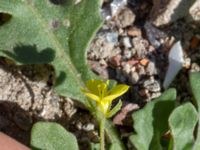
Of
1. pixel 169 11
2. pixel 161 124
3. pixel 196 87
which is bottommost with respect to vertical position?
pixel 161 124

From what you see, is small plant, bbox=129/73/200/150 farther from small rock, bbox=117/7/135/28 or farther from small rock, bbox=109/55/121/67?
small rock, bbox=117/7/135/28

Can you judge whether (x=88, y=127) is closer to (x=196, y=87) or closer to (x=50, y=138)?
(x=50, y=138)

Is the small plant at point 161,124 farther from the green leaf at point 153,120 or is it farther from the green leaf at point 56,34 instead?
the green leaf at point 56,34

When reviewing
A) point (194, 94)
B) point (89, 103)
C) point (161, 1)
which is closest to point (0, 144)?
point (89, 103)

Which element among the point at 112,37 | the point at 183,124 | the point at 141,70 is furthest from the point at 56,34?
the point at 183,124

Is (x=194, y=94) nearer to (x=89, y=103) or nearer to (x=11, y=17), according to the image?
(x=89, y=103)

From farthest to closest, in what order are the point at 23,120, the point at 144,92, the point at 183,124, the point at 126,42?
the point at 126,42
the point at 144,92
the point at 23,120
the point at 183,124
